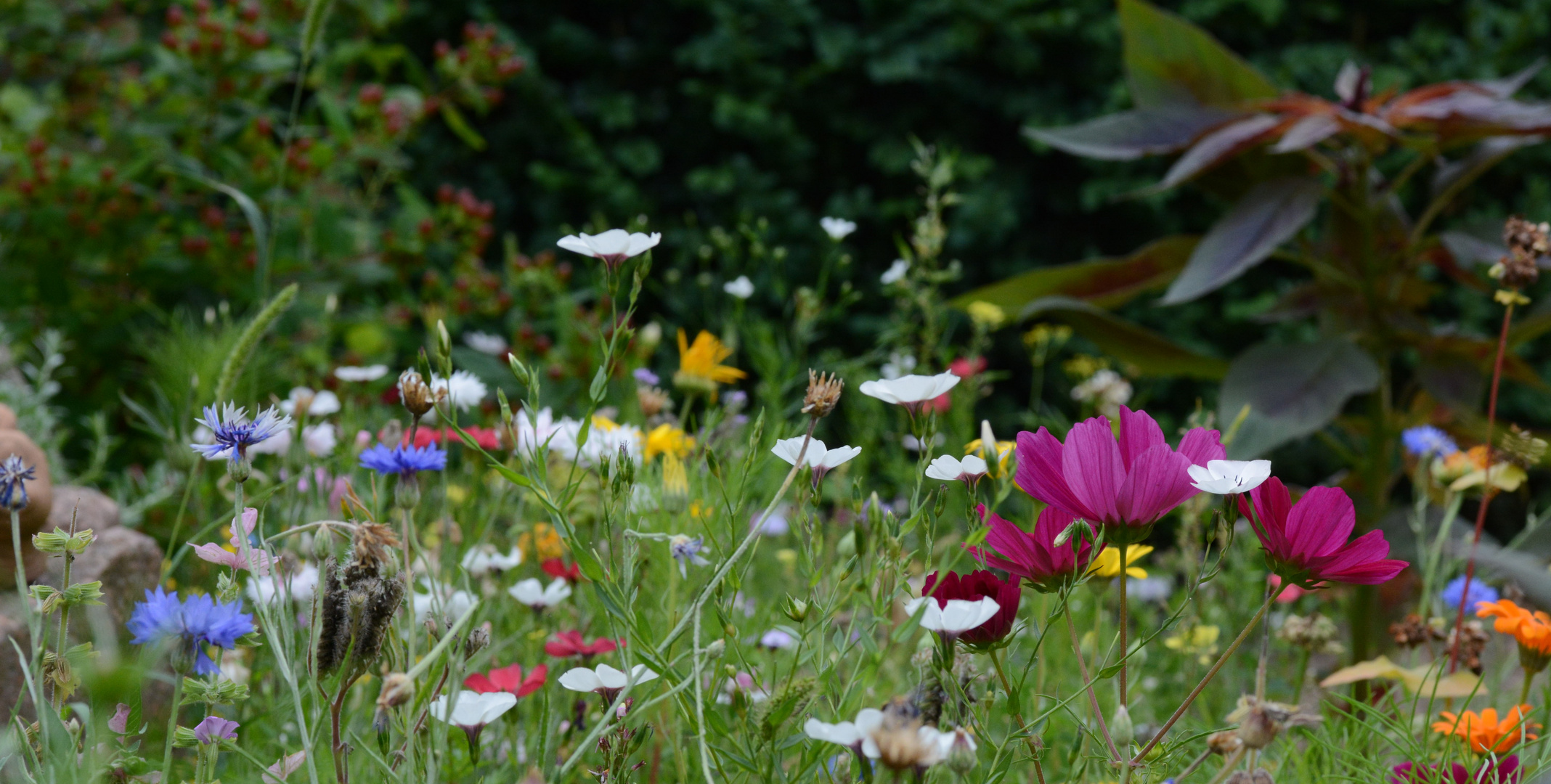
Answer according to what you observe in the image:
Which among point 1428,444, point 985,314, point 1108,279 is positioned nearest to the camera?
point 1428,444

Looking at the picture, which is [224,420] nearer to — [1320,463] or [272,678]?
[272,678]

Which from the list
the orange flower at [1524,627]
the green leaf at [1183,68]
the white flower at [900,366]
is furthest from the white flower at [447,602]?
the green leaf at [1183,68]

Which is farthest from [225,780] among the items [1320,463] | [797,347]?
[1320,463]

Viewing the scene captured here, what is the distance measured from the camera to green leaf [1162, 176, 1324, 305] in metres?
1.54

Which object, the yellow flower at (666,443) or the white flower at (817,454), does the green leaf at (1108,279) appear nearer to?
the yellow flower at (666,443)

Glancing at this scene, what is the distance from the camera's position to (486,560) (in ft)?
3.08

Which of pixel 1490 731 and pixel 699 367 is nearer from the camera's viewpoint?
pixel 1490 731

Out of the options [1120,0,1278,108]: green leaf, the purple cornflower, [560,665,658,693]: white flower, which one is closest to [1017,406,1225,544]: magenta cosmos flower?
[560,665,658,693]: white flower

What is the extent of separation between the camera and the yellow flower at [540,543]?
1.05 metres

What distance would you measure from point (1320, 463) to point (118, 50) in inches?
124

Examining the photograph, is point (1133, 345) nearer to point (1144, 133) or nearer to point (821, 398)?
Result: point (1144, 133)

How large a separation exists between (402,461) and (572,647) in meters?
0.22

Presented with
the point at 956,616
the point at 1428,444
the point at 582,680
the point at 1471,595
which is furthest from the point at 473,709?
the point at 1428,444

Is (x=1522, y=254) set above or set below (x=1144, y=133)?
above
